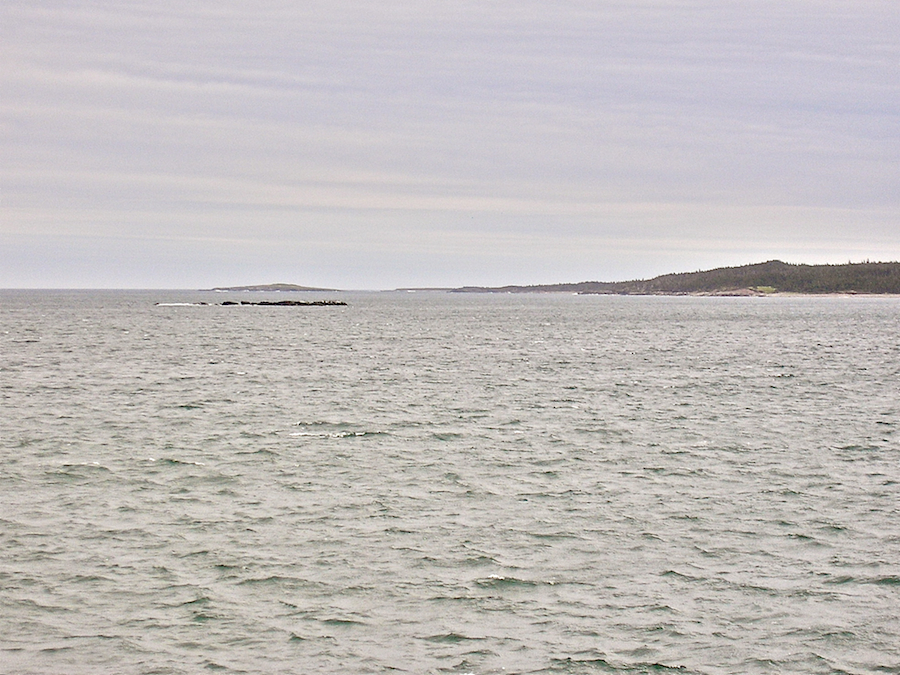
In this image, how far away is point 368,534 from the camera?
2020 cm

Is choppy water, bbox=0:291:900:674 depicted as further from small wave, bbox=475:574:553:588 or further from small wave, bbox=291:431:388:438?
small wave, bbox=291:431:388:438

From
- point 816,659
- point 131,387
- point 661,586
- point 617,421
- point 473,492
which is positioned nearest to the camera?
point 816,659

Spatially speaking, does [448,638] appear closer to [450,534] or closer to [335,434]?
[450,534]

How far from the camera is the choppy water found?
1434 centimetres

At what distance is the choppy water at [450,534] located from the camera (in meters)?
14.3

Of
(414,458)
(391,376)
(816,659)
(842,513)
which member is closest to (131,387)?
(391,376)

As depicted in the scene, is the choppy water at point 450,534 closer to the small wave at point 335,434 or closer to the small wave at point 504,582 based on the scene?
the small wave at point 504,582

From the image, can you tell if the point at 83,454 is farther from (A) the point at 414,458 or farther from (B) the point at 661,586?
(B) the point at 661,586

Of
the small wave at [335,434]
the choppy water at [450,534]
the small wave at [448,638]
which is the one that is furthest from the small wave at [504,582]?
the small wave at [335,434]

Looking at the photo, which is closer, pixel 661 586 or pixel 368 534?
pixel 661 586

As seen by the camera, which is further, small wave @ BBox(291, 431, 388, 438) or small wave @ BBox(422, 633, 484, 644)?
small wave @ BBox(291, 431, 388, 438)

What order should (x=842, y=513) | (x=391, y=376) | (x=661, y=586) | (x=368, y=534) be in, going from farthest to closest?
(x=391, y=376), (x=842, y=513), (x=368, y=534), (x=661, y=586)

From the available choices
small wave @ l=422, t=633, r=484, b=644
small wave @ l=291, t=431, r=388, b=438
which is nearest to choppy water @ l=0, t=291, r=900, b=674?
small wave @ l=422, t=633, r=484, b=644

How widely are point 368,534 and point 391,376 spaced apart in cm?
3901
